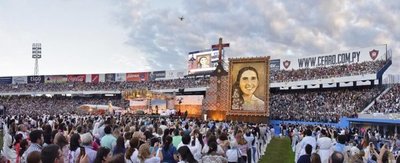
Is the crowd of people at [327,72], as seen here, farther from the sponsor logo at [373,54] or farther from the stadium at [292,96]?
the sponsor logo at [373,54]

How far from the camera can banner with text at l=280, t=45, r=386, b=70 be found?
52469 mm

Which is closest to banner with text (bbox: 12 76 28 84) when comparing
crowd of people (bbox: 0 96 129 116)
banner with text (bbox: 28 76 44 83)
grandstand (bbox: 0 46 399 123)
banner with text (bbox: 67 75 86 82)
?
grandstand (bbox: 0 46 399 123)

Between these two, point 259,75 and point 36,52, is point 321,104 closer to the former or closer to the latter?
point 259,75

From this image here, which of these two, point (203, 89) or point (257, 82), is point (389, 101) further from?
point (203, 89)

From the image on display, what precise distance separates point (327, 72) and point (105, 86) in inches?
1756

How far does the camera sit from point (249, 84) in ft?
156

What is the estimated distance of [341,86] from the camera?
57938 mm

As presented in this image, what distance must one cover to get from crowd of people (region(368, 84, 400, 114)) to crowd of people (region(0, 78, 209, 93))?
1168 inches

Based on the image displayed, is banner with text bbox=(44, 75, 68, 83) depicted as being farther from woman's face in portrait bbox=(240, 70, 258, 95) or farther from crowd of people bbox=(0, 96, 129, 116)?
woman's face in portrait bbox=(240, 70, 258, 95)

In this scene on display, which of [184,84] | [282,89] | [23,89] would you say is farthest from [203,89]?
[23,89]

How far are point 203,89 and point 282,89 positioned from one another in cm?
1226

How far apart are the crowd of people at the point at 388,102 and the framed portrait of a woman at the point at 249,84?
10481mm

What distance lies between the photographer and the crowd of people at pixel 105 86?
2908 inches

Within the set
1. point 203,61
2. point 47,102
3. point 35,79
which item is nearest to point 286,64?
point 203,61
